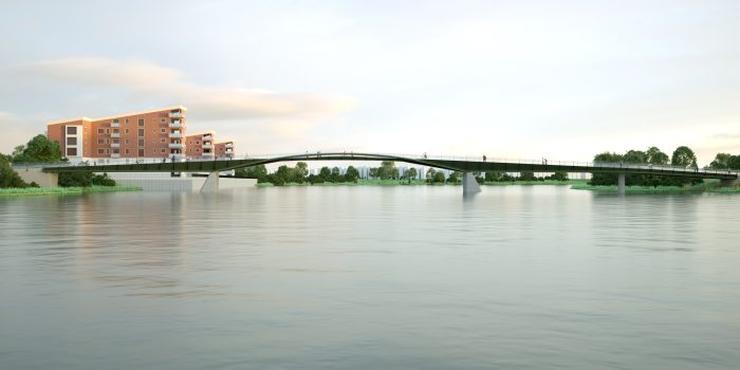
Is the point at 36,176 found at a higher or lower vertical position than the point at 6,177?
higher

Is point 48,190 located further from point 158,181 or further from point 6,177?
point 158,181

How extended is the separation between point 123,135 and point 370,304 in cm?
19082

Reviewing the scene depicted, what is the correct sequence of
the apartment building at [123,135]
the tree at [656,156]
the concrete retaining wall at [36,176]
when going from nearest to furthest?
1. the concrete retaining wall at [36,176]
2. the apartment building at [123,135]
3. the tree at [656,156]

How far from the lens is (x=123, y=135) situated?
192 m

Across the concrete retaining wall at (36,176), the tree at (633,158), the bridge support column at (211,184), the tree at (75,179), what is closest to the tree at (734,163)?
the tree at (633,158)

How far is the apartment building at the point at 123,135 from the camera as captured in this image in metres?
186

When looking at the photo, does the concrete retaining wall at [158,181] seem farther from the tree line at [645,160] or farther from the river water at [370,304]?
the river water at [370,304]

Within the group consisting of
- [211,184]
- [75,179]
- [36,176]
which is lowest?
[211,184]

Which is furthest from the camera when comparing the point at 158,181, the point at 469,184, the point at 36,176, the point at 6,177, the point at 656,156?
the point at 656,156

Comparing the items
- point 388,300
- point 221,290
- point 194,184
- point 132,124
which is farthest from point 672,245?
Answer: point 132,124

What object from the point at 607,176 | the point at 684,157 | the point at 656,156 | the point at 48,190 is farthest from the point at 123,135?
the point at 684,157

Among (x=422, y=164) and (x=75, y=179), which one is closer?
(x=422, y=164)

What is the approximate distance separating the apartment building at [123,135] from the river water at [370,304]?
170585 mm

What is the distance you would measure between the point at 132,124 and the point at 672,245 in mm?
184222
